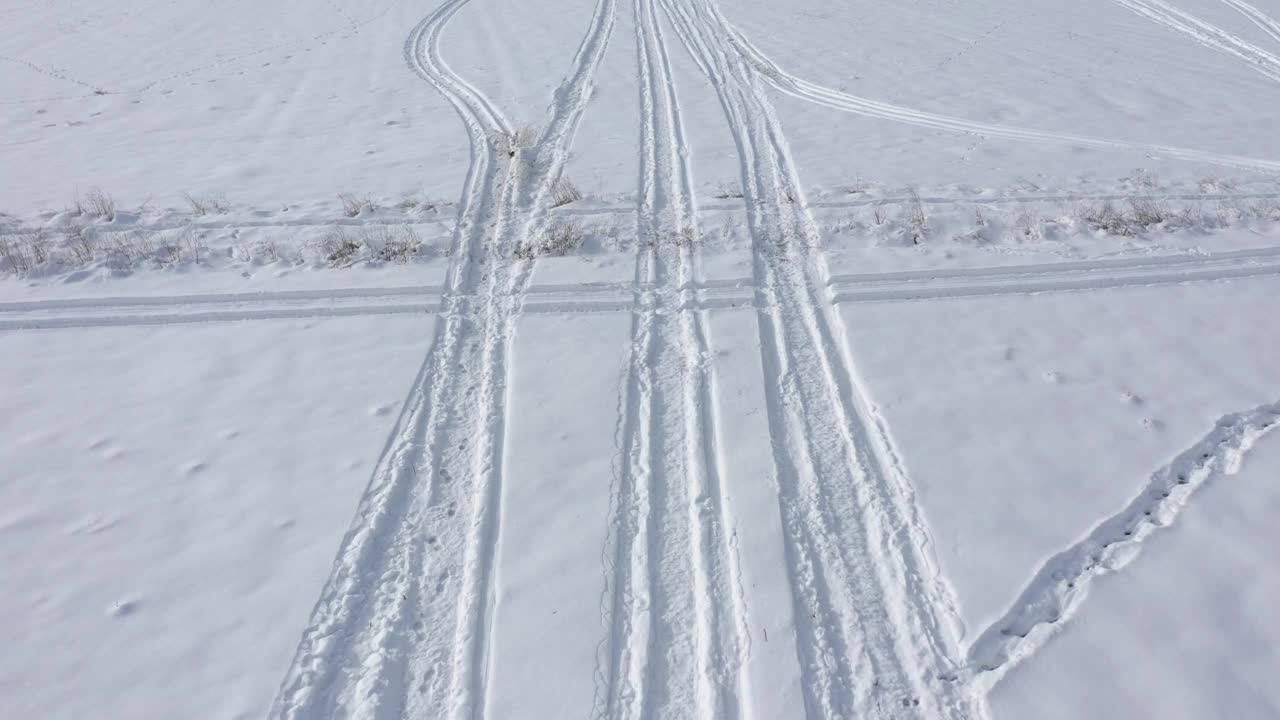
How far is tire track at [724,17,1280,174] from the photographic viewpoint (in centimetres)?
991

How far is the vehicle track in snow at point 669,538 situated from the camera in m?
3.79

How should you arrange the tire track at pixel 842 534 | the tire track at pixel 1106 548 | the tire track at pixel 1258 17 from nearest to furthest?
the tire track at pixel 842 534 < the tire track at pixel 1106 548 < the tire track at pixel 1258 17

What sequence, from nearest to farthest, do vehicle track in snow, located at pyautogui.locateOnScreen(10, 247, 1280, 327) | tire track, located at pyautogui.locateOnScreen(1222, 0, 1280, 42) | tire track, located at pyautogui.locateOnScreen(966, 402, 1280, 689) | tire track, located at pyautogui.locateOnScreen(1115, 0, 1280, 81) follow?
1. tire track, located at pyautogui.locateOnScreen(966, 402, 1280, 689)
2. vehicle track in snow, located at pyautogui.locateOnScreen(10, 247, 1280, 327)
3. tire track, located at pyautogui.locateOnScreen(1115, 0, 1280, 81)
4. tire track, located at pyautogui.locateOnScreen(1222, 0, 1280, 42)

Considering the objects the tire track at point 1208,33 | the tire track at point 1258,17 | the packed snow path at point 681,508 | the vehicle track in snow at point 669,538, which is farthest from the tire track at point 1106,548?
the tire track at point 1258,17

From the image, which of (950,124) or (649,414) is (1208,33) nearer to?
(950,124)

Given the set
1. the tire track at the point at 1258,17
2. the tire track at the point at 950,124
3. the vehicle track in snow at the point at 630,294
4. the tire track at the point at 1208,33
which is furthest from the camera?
the tire track at the point at 1258,17

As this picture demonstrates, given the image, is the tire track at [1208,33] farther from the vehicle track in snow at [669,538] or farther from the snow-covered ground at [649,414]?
the vehicle track in snow at [669,538]

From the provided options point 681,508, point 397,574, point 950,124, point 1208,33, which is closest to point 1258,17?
point 1208,33

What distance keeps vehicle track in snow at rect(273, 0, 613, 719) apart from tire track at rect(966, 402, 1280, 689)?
8.48ft

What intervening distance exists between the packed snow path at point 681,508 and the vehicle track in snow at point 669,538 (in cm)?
1

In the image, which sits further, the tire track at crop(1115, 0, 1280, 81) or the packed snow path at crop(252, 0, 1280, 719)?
the tire track at crop(1115, 0, 1280, 81)

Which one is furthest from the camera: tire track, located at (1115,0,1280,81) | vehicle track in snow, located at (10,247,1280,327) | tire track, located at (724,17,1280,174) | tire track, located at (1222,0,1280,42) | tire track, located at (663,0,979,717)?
tire track, located at (1222,0,1280,42)

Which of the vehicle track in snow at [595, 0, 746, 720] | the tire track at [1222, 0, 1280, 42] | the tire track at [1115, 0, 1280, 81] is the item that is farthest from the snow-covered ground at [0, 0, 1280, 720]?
the tire track at [1222, 0, 1280, 42]

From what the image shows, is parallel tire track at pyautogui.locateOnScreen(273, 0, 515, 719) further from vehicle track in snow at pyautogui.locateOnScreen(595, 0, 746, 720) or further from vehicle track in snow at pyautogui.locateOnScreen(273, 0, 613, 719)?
vehicle track in snow at pyautogui.locateOnScreen(595, 0, 746, 720)
